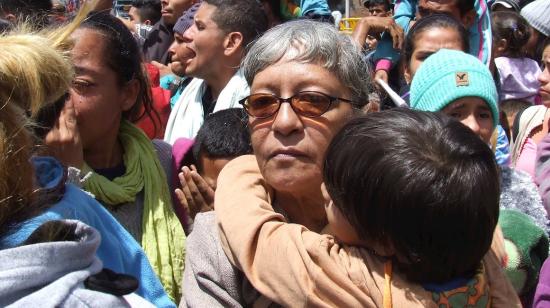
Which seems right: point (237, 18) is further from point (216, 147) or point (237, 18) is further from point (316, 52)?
point (316, 52)

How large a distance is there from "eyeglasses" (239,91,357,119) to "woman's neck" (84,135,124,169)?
2.45 ft

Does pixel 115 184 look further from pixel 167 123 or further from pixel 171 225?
pixel 167 123

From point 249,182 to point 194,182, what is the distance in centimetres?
58

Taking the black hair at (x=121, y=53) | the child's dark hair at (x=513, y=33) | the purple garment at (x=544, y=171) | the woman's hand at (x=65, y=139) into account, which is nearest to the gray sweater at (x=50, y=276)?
the woman's hand at (x=65, y=139)

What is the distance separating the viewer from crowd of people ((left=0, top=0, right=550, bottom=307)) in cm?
135

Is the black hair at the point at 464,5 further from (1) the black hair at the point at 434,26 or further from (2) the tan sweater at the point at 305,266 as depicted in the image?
(2) the tan sweater at the point at 305,266

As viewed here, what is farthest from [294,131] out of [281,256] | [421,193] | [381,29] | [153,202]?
[381,29]

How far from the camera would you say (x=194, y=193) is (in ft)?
7.97

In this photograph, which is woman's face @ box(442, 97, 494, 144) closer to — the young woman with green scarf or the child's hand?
the child's hand

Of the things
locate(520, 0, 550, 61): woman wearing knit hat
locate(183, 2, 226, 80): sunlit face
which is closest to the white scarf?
locate(183, 2, 226, 80): sunlit face

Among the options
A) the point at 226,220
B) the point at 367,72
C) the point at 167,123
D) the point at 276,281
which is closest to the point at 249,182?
the point at 226,220

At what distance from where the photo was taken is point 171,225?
7.89 ft

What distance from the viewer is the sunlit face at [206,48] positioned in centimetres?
380

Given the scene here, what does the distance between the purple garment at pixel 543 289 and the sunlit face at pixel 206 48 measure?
88.2 inches
